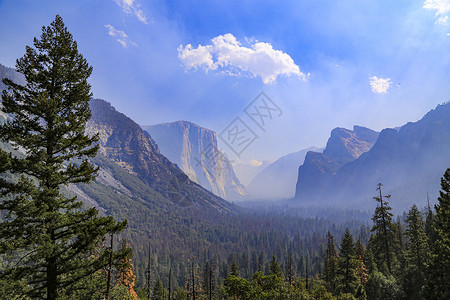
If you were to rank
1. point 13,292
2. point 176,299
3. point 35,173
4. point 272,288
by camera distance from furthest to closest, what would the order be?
point 176,299 → point 272,288 → point 35,173 → point 13,292

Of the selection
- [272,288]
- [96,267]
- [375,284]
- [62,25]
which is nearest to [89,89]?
[62,25]

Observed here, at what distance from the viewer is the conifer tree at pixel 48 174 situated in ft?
33.7

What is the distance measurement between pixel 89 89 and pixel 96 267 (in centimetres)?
922

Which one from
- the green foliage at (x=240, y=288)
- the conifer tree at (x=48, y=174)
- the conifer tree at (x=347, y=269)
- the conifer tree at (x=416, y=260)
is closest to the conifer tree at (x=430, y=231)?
the conifer tree at (x=416, y=260)

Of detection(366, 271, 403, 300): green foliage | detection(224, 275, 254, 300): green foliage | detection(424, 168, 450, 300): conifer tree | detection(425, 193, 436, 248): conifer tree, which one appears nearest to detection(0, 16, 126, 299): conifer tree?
detection(224, 275, 254, 300): green foliage

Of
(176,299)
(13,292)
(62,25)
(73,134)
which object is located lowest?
(176,299)

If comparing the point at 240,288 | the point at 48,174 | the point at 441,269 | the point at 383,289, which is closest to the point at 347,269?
the point at 383,289

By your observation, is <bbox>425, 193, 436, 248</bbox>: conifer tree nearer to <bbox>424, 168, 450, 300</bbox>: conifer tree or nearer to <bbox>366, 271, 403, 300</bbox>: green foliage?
<bbox>366, 271, 403, 300</bbox>: green foliage

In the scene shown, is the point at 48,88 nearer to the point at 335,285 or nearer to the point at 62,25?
the point at 62,25

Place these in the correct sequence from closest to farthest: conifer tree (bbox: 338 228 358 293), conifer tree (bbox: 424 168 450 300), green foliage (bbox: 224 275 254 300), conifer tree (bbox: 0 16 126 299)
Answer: conifer tree (bbox: 0 16 126 299) < conifer tree (bbox: 424 168 450 300) < green foliage (bbox: 224 275 254 300) < conifer tree (bbox: 338 228 358 293)

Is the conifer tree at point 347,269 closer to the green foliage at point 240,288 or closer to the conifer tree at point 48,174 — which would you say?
the green foliage at point 240,288

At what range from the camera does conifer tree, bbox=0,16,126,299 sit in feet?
33.7

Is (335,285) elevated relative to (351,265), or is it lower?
lower

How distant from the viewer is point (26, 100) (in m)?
11.5
